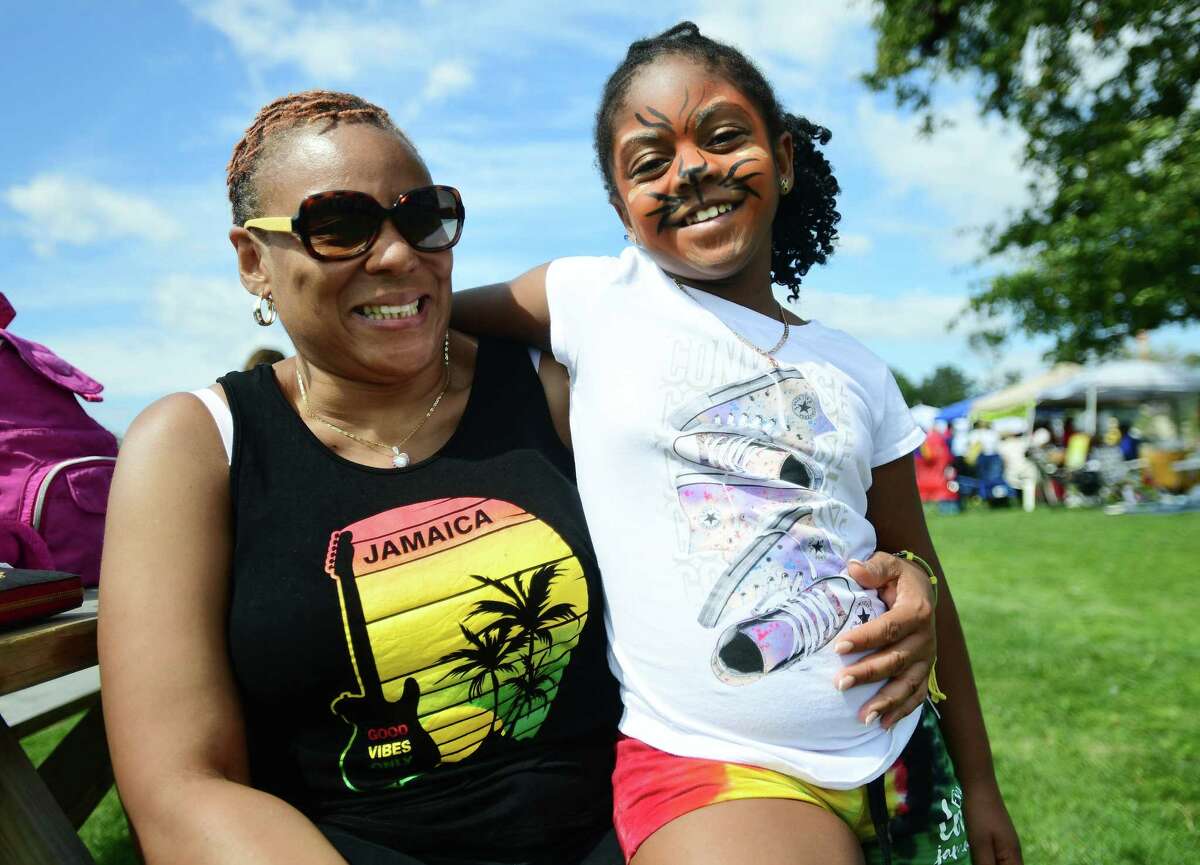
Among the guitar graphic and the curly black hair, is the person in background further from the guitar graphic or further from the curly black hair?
the guitar graphic

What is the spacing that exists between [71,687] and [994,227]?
54.5 feet

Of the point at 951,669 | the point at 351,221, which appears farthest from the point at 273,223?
the point at 951,669

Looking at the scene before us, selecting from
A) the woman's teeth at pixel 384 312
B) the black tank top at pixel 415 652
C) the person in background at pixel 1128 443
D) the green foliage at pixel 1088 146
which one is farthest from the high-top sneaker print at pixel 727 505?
the person in background at pixel 1128 443

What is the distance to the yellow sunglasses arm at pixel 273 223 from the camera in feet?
6.13

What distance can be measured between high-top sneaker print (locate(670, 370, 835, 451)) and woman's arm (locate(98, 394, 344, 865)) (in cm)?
94

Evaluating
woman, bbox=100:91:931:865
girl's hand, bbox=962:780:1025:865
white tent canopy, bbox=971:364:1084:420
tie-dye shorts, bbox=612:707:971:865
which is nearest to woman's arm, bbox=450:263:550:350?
woman, bbox=100:91:931:865

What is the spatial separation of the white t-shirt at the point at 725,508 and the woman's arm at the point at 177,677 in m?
0.70

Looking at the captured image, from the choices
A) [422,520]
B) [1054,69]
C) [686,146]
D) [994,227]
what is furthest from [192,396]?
[994,227]

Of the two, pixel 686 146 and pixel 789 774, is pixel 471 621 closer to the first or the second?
pixel 789 774

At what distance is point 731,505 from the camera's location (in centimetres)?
186

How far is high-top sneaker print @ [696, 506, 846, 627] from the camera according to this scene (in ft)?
5.85

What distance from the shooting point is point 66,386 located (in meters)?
2.38

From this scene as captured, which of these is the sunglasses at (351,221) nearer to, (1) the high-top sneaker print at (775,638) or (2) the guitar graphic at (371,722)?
(2) the guitar graphic at (371,722)

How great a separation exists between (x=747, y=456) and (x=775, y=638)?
0.37 meters
